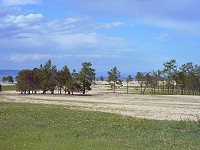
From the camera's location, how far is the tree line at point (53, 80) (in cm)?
8219

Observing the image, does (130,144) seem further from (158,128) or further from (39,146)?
(158,128)

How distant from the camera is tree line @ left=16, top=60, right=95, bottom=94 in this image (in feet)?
270

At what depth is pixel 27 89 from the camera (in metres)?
83.1

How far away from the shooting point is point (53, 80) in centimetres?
8262

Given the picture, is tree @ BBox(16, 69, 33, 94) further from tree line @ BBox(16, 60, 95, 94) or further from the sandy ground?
the sandy ground

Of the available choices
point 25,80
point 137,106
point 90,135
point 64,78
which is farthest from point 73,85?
point 90,135

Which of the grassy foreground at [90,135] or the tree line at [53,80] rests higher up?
the tree line at [53,80]

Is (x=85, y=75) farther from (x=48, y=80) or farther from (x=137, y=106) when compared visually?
(x=137, y=106)

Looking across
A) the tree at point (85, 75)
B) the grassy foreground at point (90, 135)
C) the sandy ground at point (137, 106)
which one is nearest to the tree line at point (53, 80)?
the tree at point (85, 75)

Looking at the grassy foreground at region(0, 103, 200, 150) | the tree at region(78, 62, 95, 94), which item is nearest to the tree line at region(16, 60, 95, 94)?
the tree at region(78, 62, 95, 94)

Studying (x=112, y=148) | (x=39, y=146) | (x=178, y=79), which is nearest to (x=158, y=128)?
(x=112, y=148)

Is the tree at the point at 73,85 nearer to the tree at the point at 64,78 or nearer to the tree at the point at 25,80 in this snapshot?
the tree at the point at 64,78

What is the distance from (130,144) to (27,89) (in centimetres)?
6826

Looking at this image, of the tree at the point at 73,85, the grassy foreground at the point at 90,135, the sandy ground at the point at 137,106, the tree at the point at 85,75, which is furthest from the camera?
the tree at the point at 85,75
